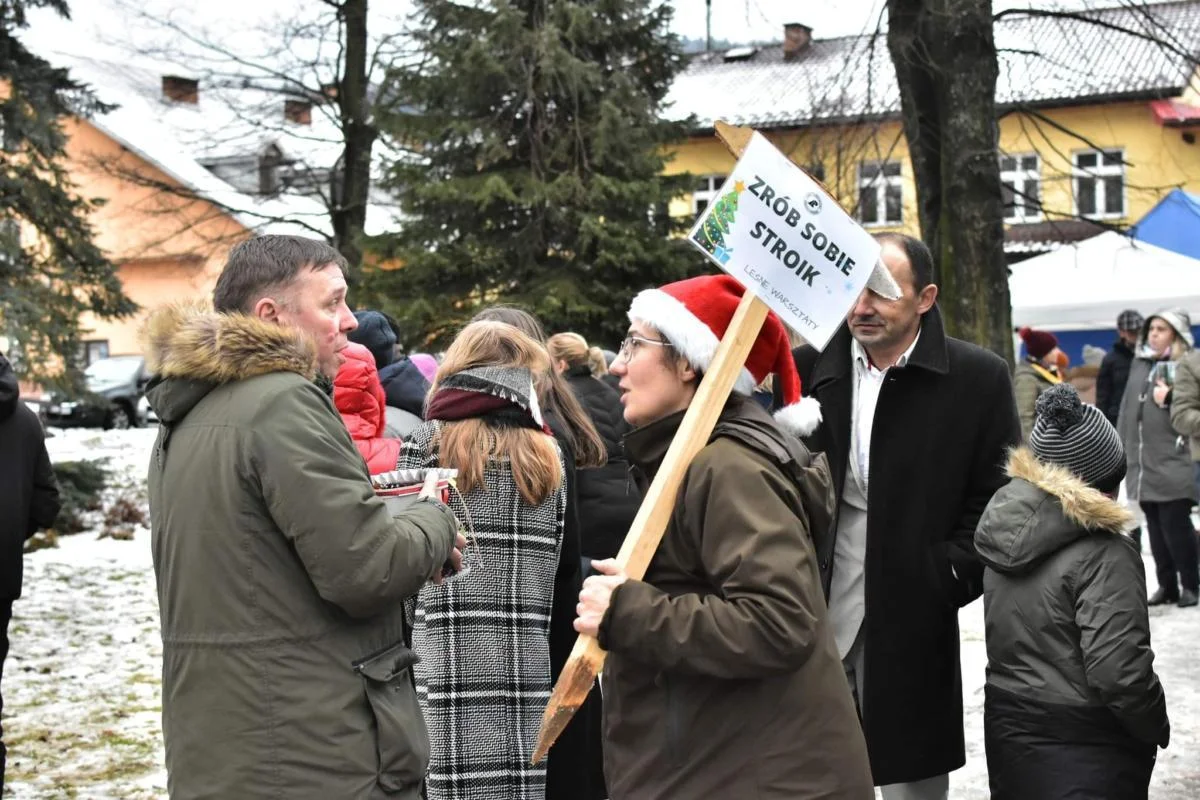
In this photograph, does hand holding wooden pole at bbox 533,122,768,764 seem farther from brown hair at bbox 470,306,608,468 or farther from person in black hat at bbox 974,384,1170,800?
brown hair at bbox 470,306,608,468

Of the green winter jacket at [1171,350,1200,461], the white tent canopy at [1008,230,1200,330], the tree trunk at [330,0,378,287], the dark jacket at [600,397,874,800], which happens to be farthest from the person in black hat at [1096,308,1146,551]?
the tree trunk at [330,0,378,287]

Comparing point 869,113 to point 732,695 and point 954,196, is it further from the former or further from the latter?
point 732,695

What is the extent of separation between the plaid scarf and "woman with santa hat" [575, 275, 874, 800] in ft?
4.58

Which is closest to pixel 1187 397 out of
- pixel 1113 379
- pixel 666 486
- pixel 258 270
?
pixel 1113 379

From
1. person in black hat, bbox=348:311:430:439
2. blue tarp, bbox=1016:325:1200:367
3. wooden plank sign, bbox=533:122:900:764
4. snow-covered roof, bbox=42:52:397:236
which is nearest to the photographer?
wooden plank sign, bbox=533:122:900:764

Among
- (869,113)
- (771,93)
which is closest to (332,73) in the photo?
(869,113)

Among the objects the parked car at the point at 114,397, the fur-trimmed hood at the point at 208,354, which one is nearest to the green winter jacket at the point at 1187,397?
the fur-trimmed hood at the point at 208,354

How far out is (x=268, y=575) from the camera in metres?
2.85

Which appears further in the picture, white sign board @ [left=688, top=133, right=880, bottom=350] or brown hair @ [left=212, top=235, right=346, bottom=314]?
brown hair @ [left=212, top=235, right=346, bottom=314]

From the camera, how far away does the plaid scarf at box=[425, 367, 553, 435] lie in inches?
171

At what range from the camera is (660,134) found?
1895 centimetres

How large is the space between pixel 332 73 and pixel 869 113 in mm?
11178

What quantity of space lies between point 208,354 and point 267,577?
1.58ft

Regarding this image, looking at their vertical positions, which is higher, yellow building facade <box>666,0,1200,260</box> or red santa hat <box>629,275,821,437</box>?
yellow building facade <box>666,0,1200,260</box>
